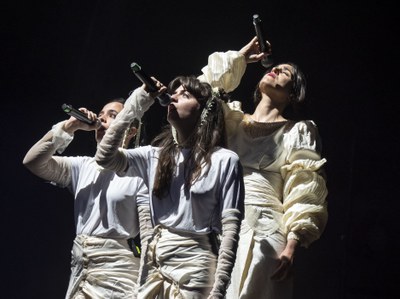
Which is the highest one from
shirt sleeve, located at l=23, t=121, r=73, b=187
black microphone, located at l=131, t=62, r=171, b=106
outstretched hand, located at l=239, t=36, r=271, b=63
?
outstretched hand, located at l=239, t=36, r=271, b=63

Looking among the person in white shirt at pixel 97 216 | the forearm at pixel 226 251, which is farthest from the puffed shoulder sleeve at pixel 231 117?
the forearm at pixel 226 251

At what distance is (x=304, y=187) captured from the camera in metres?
2.19

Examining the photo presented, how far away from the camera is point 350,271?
2.75 meters

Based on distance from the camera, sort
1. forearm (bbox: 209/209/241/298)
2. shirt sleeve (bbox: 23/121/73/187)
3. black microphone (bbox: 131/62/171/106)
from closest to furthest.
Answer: forearm (bbox: 209/209/241/298) < black microphone (bbox: 131/62/171/106) < shirt sleeve (bbox: 23/121/73/187)

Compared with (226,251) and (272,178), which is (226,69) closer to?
(272,178)

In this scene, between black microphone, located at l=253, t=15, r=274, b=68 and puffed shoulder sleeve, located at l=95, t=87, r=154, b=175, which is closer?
puffed shoulder sleeve, located at l=95, t=87, r=154, b=175

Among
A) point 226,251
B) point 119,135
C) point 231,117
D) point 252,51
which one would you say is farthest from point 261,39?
point 226,251

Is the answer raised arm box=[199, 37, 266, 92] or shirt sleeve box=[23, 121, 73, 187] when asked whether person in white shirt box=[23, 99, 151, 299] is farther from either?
raised arm box=[199, 37, 266, 92]

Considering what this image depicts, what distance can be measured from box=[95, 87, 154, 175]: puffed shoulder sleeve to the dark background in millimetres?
901

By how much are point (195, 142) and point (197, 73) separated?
3.96 feet

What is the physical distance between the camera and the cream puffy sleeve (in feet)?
7.04

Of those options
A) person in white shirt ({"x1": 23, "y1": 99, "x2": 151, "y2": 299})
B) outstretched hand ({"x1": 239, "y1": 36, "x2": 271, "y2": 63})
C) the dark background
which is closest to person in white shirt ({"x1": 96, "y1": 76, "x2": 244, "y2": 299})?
person in white shirt ({"x1": 23, "y1": 99, "x2": 151, "y2": 299})

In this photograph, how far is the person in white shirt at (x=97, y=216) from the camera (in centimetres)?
210

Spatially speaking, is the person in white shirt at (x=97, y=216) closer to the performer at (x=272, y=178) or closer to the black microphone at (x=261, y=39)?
the performer at (x=272, y=178)
